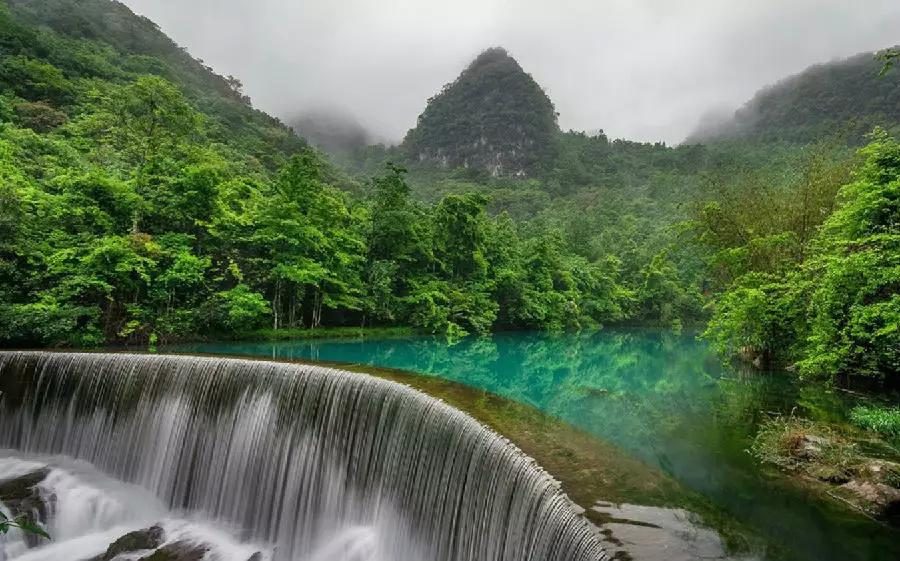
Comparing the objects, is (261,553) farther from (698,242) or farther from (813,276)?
(698,242)

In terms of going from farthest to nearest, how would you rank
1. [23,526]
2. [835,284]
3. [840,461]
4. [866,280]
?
[835,284] < [866,280] < [840,461] < [23,526]

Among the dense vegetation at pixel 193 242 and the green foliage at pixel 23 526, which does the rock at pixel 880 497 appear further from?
the dense vegetation at pixel 193 242

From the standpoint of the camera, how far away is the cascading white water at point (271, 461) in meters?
5.66

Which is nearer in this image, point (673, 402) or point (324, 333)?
point (673, 402)

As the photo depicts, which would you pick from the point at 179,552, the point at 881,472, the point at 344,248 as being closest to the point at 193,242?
the point at 344,248

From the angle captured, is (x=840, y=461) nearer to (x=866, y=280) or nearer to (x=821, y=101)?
(x=866, y=280)

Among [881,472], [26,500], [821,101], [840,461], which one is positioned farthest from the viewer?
[821,101]

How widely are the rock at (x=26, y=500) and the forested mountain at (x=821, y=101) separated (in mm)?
72087

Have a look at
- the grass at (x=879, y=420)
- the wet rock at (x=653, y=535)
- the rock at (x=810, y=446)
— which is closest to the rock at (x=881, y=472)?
the rock at (x=810, y=446)

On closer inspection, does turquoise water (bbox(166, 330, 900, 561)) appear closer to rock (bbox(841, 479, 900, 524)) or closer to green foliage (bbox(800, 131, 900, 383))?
rock (bbox(841, 479, 900, 524))

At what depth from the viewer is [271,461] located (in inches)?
320

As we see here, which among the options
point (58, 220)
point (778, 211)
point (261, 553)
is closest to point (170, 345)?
point (58, 220)

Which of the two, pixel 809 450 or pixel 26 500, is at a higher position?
pixel 809 450

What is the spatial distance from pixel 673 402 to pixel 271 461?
981 centimetres
